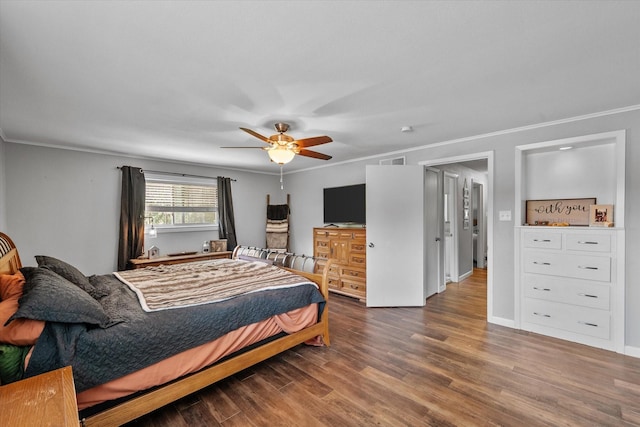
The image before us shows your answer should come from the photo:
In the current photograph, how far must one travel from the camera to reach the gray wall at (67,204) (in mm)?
3648

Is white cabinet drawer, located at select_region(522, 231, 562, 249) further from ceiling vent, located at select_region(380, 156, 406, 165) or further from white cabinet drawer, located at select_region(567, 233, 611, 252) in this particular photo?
ceiling vent, located at select_region(380, 156, 406, 165)

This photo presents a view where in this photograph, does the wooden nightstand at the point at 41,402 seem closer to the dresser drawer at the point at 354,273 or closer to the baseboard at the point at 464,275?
the dresser drawer at the point at 354,273

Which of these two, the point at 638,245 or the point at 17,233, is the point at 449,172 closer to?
the point at 638,245

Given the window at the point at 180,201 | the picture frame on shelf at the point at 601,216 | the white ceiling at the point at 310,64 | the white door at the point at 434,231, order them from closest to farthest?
the white ceiling at the point at 310,64 → the picture frame on shelf at the point at 601,216 → the white door at the point at 434,231 → the window at the point at 180,201

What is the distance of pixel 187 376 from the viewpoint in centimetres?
197

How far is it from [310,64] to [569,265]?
134 inches

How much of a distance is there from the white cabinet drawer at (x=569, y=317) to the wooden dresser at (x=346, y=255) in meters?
2.11

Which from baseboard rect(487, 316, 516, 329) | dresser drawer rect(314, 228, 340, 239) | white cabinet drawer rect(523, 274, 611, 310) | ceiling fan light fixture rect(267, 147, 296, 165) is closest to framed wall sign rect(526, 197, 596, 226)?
white cabinet drawer rect(523, 274, 611, 310)

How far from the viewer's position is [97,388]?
1.62m

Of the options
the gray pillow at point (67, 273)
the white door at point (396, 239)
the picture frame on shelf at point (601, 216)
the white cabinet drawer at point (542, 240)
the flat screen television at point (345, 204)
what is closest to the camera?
the gray pillow at point (67, 273)

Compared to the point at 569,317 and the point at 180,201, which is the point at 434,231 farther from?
the point at 180,201

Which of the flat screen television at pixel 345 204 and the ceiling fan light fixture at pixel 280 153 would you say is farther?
the flat screen television at pixel 345 204

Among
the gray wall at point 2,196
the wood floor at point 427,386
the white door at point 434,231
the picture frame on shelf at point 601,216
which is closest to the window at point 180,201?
the gray wall at point 2,196

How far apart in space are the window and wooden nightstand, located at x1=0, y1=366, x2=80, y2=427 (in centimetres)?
402
